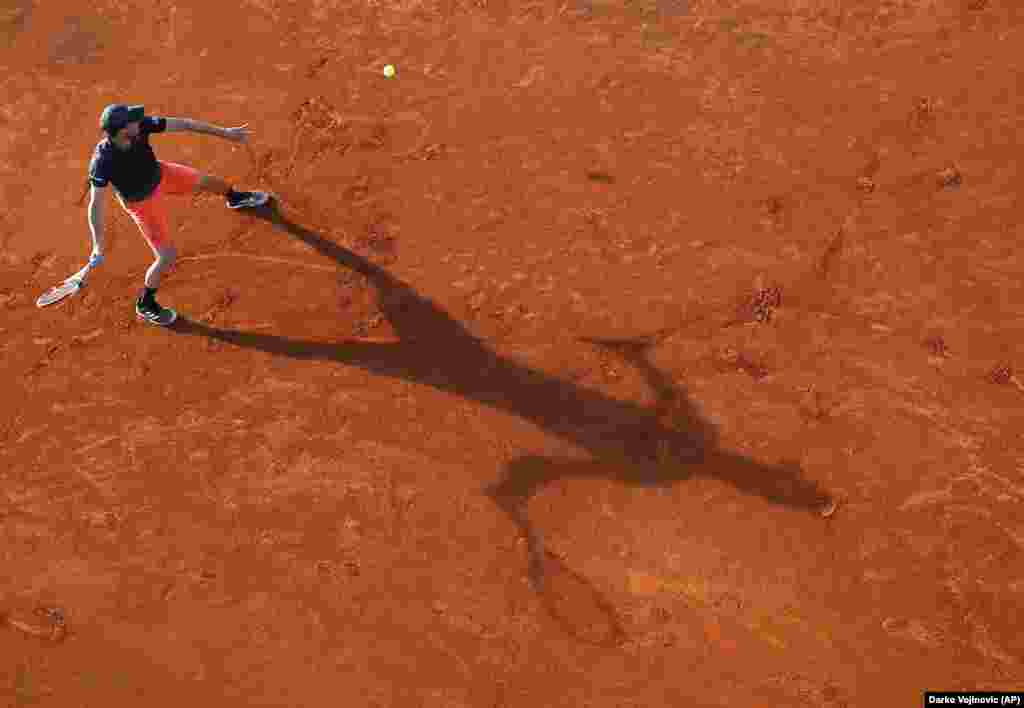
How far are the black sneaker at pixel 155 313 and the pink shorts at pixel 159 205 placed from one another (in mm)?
531

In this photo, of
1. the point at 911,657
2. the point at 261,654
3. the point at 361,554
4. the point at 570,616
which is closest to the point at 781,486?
the point at 911,657

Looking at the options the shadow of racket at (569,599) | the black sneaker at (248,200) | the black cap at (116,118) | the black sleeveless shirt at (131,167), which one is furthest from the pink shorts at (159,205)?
the shadow of racket at (569,599)

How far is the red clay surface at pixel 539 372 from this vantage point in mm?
5238

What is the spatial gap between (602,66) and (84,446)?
18.0 feet

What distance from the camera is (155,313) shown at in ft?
21.9

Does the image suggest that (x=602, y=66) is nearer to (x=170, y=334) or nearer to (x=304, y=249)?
(x=304, y=249)

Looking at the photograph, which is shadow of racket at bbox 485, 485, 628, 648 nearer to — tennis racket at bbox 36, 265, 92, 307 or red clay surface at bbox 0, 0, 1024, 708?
red clay surface at bbox 0, 0, 1024, 708

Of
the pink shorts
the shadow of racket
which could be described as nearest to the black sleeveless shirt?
the pink shorts

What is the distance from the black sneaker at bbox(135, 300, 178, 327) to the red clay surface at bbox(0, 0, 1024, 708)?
0.14 m

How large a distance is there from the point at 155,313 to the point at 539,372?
307 cm

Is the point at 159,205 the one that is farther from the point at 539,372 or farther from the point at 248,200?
the point at 539,372

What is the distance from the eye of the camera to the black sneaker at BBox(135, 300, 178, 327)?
6.63m

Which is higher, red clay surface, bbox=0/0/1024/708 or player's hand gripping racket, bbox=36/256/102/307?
player's hand gripping racket, bbox=36/256/102/307

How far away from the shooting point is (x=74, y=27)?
9078 millimetres
